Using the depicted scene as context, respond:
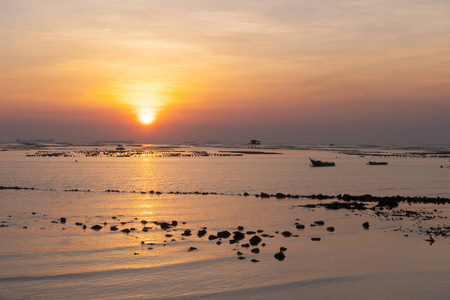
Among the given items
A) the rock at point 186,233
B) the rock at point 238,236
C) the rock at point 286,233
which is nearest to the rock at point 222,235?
the rock at point 238,236

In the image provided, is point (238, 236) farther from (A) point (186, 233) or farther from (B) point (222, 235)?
(A) point (186, 233)

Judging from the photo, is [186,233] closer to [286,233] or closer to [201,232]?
[201,232]

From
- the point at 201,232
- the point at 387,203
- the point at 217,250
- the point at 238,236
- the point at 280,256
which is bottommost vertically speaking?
the point at 280,256

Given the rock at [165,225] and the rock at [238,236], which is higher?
the rock at [165,225]

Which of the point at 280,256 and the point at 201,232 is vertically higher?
the point at 201,232

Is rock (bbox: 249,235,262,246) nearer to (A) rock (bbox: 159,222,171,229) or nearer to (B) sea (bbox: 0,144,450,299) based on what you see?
(B) sea (bbox: 0,144,450,299)

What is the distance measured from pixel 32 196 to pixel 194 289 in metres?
33.0

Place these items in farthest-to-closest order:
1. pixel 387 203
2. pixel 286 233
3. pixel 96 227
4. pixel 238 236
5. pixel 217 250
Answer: pixel 387 203
pixel 96 227
pixel 286 233
pixel 238 236
pixel 217 250

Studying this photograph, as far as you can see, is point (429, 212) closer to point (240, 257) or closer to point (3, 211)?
point (240, 257)

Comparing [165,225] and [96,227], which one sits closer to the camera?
[96,227]

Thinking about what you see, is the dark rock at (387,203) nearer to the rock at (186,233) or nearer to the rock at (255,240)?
the rock at (255,240)

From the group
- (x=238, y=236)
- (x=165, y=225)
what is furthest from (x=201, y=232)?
(x=165, y=225)

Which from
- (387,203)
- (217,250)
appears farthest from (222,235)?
(387,203)

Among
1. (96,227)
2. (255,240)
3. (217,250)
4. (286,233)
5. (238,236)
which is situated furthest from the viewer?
(96,227)
